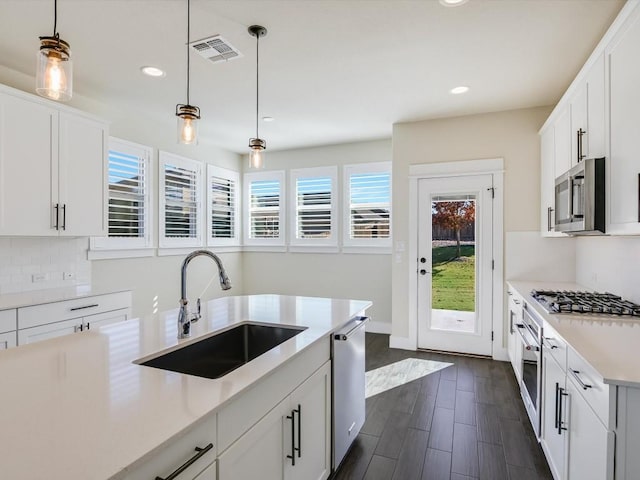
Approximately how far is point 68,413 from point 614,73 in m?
2.87

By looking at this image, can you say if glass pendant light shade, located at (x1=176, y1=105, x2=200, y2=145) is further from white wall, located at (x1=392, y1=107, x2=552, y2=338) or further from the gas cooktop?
white wall, located at (x1=392, y1=107, x2=552, y2=338)

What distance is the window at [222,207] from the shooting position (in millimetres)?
5430

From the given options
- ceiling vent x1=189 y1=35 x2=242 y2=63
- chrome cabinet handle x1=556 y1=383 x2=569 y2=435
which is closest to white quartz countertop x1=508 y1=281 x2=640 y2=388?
chrome cabinet handle x1=556 y1=383 x2=569 y2=435

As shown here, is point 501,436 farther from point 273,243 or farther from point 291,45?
point 273,243

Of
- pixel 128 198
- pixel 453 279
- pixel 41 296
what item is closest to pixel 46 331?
pixel 41 296

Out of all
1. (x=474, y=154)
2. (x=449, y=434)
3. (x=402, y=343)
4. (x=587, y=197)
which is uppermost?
(x=474, y=154)

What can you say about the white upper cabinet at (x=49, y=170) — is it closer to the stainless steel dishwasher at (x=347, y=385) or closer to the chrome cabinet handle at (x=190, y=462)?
the stainless steel dishwasher at (x=347, y=385)

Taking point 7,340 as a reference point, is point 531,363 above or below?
below

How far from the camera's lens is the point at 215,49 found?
2641 millimetres

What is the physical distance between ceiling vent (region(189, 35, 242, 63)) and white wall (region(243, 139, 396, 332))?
114 inches

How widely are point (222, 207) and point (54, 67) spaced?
4.37 metres

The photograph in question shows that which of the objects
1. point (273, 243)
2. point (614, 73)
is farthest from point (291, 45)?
point (273, 243)

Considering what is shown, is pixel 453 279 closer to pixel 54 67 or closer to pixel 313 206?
pixel 313 206

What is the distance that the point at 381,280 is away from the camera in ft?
17.2
